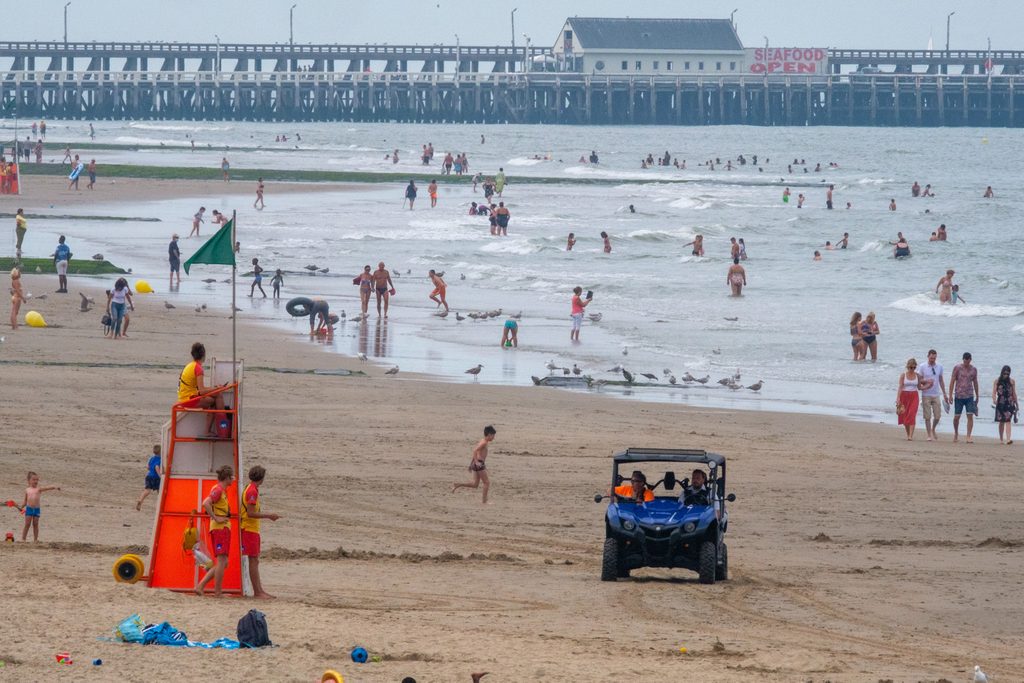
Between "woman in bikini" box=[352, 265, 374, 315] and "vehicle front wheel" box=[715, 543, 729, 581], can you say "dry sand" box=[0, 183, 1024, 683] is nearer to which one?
"vehicle front wheel" box=[715, 543, 729, 581]

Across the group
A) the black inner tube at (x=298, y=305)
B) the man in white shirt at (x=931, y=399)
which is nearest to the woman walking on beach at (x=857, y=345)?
the man in white shirt at (x=931, y=399)

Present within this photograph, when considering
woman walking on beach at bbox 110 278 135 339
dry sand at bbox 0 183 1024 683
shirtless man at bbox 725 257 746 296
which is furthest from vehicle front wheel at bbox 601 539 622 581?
shirtless man at bbox 725 257 746 296

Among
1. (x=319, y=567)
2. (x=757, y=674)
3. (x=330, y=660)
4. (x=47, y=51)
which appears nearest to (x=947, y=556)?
(x=757, y=674)

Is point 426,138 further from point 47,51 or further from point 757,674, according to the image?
point 757,674

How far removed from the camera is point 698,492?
11195 millimetres

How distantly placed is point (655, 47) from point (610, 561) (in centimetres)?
12613

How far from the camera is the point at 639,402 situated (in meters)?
19.4

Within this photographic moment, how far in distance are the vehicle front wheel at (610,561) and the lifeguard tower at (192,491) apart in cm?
260

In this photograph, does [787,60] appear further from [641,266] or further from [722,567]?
[722,567]

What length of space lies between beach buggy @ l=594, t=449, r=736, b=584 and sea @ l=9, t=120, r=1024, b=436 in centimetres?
837

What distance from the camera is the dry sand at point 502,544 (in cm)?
874

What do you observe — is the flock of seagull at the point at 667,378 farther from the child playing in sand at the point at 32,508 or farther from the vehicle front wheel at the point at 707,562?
the child playing in sand at the point at 32,508

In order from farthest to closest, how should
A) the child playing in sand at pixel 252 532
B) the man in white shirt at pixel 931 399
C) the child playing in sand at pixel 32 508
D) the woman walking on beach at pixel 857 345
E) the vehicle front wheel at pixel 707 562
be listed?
the woman walking on beach at pixel 857 345 < the man in white shirt at pixel 931 399 < the child playing in sand at pixel 32 508 < the vehicle front wheel at pixel 707 562 < the child playing in sand at pixel 252 532

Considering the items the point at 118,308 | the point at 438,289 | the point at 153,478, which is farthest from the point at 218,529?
the point at 438,289
